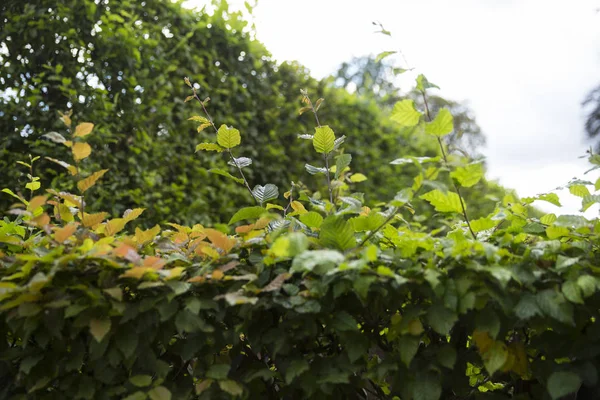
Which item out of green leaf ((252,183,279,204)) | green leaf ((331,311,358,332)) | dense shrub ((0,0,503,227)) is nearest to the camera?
green leaf ((331,311,358,332))

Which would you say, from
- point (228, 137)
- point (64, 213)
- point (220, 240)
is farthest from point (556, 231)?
point (64, 213)

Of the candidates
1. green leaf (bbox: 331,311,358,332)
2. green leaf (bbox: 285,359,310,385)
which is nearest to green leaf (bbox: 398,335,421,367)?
green leaf (bbox: 331,311,358,332)

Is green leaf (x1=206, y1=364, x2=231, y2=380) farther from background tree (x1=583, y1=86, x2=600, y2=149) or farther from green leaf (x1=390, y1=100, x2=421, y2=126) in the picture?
background tree (x1=583, y1=86, x2=600, y2=149)

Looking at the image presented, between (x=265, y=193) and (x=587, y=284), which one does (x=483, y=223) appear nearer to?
(x=587, y=284)

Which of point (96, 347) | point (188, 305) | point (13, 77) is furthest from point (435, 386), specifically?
point (13, 77)

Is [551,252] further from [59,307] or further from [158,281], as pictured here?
[59,307]

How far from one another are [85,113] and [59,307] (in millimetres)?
2777

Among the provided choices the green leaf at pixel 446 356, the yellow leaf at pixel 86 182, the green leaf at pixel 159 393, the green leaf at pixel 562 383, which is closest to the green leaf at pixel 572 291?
the green leaf at pixel 562 383

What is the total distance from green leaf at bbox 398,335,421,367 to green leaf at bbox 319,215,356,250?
0.29 m

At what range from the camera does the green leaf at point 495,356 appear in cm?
134

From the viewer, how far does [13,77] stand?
12.4 ft

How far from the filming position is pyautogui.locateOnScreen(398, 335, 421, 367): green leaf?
1.36 metres

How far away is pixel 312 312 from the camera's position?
1.40 meters

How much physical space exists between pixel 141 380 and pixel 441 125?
1.06 m
